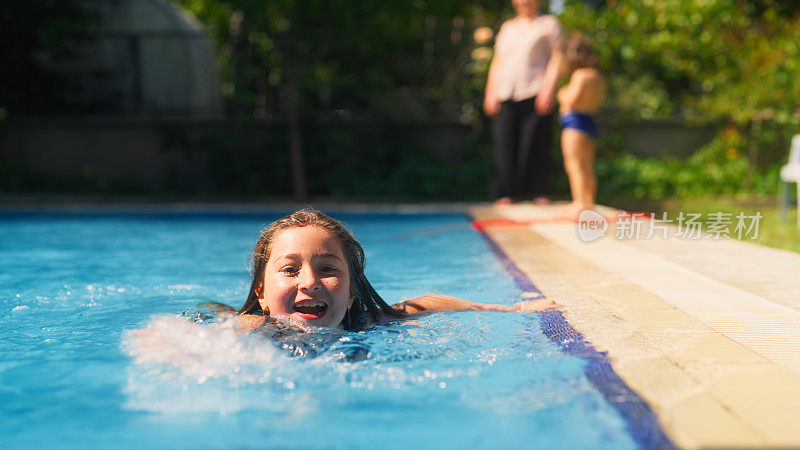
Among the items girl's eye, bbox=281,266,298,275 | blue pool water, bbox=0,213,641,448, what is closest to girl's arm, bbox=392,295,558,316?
blue pool water, bbox=0,213,641,448

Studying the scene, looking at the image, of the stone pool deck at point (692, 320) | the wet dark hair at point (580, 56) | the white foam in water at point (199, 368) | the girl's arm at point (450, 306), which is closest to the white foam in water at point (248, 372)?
the white foam in water at point (199, 368)

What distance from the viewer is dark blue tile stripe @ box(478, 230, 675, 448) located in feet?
5.74

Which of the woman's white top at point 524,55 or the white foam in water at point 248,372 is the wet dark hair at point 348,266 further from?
the woman's white top at point 524,55

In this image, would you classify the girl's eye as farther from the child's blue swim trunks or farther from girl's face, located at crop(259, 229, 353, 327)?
the child's blue swim trunks

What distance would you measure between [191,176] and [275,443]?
8938mm

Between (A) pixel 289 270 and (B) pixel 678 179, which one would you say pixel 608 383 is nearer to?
(A) pixel 289 270

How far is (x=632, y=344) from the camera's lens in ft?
7.93

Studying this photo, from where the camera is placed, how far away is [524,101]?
7605 mm

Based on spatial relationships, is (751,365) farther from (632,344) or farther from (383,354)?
(383,354)

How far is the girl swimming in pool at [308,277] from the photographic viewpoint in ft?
8.57

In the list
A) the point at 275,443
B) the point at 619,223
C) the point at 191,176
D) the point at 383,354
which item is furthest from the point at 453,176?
the point at 275,443

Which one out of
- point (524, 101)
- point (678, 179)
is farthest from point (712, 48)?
point (524, 101)

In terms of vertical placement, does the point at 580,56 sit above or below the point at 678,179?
above

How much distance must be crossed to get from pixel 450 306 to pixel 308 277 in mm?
921
